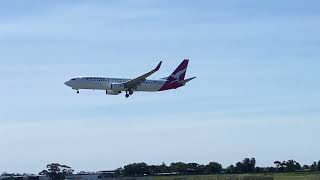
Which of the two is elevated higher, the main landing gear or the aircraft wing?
the aircraft wing

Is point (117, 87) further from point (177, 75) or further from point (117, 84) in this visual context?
point (177, 75)

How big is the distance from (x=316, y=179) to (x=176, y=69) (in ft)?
107

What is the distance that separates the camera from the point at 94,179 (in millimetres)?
145125

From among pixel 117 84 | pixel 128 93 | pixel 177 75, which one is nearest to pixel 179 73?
pixel 177 75

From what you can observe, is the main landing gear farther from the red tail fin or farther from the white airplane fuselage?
the red tail fin

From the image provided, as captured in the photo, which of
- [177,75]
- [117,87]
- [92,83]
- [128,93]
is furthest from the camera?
[177,75]

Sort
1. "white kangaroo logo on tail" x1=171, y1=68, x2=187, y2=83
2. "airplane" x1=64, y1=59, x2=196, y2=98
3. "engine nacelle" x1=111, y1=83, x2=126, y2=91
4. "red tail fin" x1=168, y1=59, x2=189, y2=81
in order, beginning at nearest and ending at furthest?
1. "engine nacelle" x1=111, y1=83, x2=126, y2=91
2. "airplane" x1=64, y1=59, x2=196, y2=98
3. "red tail fin" x1=168, y1=59, x2=189, y2=81
4. "white kangaroo logo on tail" x1=171, y1=68, x2=187, y2=83

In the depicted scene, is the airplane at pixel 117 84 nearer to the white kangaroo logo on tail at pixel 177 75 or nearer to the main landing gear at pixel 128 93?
the main landing gear at pixel 128 93

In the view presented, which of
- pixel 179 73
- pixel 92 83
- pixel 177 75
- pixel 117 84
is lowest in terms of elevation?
pixel 117 84

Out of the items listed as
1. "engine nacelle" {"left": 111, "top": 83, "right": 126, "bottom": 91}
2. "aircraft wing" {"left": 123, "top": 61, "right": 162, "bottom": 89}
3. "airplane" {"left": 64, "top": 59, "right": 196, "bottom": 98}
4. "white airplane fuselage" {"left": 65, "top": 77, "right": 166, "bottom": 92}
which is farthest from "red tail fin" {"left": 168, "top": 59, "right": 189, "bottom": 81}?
"engine nacelle" {"left": 111, "top": 83, "right": 126, "bottom": 91}

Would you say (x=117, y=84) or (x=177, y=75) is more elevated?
(x=177, y=75)

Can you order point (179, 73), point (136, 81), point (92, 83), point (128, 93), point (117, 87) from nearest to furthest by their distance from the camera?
point (128, 93), point (117, 87), point (136, 81), point (92, 83), point (179, 73)

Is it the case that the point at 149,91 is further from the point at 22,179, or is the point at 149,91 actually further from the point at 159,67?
the point at 22,179

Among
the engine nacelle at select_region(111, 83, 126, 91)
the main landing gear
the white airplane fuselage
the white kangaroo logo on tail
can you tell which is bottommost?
the main landing gear
